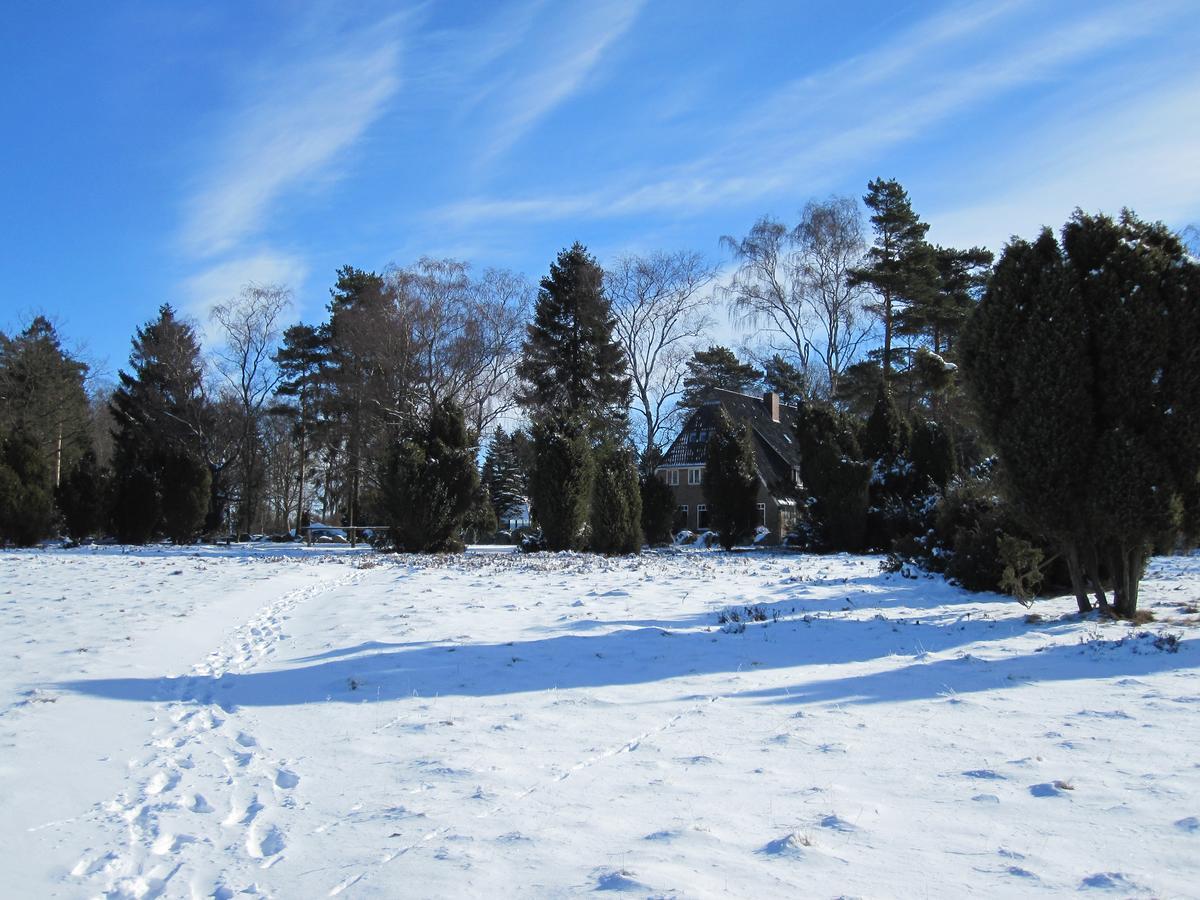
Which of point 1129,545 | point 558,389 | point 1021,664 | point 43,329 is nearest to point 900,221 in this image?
point 558,389

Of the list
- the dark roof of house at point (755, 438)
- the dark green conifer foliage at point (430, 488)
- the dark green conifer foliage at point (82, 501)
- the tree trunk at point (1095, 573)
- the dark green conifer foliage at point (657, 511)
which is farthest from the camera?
the dark roof of house at point (755, 438)

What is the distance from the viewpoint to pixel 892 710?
235 inches

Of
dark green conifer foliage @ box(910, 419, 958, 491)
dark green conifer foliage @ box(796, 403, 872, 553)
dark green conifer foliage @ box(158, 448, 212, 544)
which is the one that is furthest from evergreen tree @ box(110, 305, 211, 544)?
dark green conifer foliage @ box(910, 419, 958, 491)

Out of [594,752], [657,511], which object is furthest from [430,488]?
[594,752]

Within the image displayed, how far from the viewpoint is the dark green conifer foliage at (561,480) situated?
70.7 feet

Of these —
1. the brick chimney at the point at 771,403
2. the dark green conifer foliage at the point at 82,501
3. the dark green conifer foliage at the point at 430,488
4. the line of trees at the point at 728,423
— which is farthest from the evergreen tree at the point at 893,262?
the dark green conifer foliage at the point at 82,501

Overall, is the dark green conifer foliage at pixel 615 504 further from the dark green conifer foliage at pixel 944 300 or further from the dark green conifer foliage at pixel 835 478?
the dark green conifer foliage at pixel 944 300

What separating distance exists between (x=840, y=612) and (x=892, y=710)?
4541 millimetres

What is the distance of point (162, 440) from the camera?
1431 inches

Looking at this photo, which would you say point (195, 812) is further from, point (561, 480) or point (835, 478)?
point (835, 478)

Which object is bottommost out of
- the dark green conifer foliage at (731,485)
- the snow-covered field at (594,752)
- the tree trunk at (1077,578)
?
the snow-covered field at (594,752)

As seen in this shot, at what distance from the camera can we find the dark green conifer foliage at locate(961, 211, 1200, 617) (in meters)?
9.01

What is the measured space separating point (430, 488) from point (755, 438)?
85.2 feet

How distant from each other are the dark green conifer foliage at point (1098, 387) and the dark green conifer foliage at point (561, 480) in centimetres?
1268
